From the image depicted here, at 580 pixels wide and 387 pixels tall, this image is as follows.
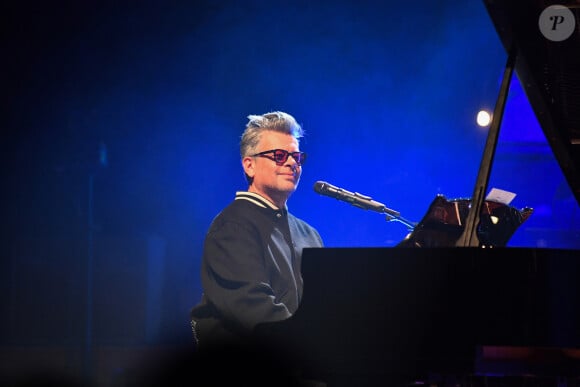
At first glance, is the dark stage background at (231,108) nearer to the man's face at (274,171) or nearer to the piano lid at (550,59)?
the man's face at (274,171)

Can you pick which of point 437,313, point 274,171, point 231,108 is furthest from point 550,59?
point 231,108

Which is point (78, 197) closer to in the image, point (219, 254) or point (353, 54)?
point (353, 54)

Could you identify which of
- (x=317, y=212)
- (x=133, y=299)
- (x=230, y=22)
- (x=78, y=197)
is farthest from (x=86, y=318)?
(x=230, y=22)

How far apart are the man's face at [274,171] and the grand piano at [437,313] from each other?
3.84ft

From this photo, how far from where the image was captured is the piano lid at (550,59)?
2.58 meters

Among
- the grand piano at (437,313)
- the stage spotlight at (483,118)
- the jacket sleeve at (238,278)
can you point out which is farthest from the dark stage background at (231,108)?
the grand piano at (437,313)

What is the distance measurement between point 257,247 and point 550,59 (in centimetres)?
145

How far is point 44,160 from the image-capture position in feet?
22.3

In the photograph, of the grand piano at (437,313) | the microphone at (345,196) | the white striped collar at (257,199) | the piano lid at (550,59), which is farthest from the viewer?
the white striped collar at (257,199)

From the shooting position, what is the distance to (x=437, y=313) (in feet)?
7.94

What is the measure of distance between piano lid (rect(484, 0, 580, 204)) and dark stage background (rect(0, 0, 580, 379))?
3.72 m

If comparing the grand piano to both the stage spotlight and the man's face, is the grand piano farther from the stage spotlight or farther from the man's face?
the stage spotlight

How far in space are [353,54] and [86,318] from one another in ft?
11.1

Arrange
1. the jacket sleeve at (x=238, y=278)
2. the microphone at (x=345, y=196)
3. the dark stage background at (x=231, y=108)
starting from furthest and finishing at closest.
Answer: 1. the dark stage background at (x=231, y=108)
2. the microphone at (x=345, y=196)
3. the jacket sleeve at (x=238, y=278)
